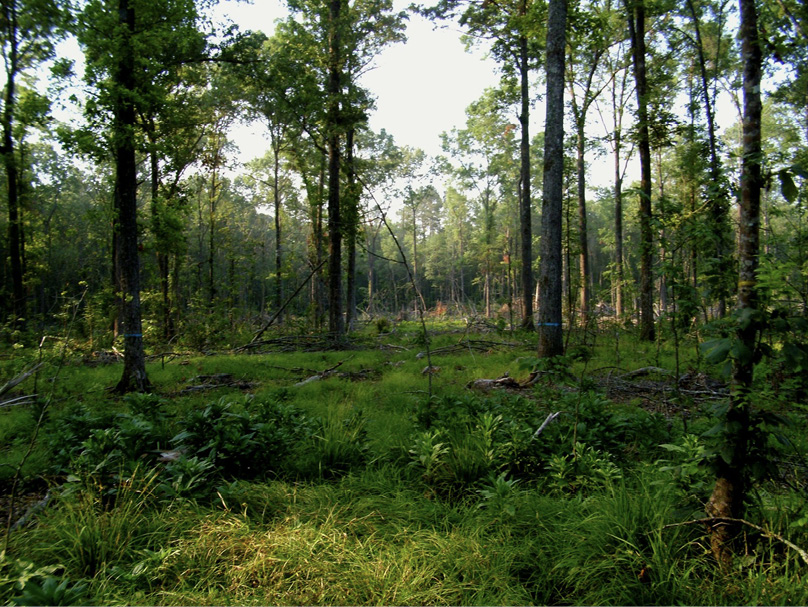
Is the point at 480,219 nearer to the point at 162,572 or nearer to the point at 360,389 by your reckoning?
the point at 360,389

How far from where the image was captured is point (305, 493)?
310cm

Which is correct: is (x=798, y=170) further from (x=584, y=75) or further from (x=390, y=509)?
(x=584, y=75)

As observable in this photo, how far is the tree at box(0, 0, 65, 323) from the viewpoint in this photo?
5.79 metres

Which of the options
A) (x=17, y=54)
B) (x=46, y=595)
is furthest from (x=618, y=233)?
(x=17, y=54)

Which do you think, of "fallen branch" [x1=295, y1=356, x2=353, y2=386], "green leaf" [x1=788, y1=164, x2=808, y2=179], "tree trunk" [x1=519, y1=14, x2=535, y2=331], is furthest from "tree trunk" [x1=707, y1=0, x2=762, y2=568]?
"tree trunk" [x1=519, y1=14, x2=535, y2=331]

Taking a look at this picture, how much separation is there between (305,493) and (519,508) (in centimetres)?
154

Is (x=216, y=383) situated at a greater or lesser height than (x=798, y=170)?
lesser

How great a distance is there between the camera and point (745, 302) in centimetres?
226

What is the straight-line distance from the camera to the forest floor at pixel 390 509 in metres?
2.13

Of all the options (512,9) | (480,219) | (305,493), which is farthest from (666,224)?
(480,219)

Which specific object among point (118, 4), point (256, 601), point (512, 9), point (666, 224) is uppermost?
point (512, 9)

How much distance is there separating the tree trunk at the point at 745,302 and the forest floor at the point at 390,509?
0.09m

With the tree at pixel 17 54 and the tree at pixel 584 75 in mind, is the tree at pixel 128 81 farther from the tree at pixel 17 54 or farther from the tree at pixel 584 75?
the tree at pixel 584 75

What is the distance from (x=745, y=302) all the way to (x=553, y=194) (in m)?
5.48
